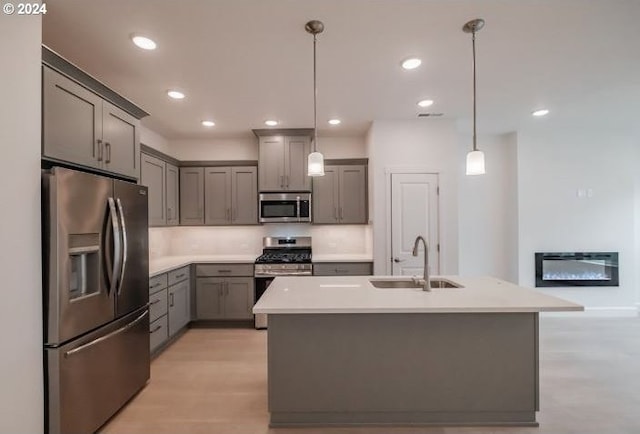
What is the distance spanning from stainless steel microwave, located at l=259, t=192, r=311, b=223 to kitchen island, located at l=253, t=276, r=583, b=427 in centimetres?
229

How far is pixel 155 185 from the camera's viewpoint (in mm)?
3820

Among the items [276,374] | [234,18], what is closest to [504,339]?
[276,374]

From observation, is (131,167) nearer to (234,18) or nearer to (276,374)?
(234,18)

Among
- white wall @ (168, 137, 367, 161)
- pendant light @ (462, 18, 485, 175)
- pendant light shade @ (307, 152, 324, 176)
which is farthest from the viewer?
white wall @ (168, 137, 367, 161)

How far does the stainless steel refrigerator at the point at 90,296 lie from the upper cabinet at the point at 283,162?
1.98 m

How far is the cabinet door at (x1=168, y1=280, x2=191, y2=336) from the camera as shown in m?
3.50

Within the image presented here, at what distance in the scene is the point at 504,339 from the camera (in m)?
2.04

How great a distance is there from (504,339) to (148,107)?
4090 millimetres

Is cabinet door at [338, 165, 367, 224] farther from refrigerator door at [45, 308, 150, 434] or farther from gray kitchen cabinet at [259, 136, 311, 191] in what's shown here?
refrigerator door at [45, 308, 150, 434]

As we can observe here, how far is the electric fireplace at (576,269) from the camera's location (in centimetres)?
439

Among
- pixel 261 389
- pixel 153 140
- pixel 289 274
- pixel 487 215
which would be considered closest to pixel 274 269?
pixel 289 274

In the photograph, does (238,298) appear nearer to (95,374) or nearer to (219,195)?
(219,195)

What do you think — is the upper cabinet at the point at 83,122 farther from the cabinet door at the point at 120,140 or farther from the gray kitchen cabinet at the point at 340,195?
the gray kitchen cabinet at the point at 340,195

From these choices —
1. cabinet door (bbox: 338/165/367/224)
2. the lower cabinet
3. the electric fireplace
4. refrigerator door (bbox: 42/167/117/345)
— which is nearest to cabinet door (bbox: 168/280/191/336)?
the lower cabinet
